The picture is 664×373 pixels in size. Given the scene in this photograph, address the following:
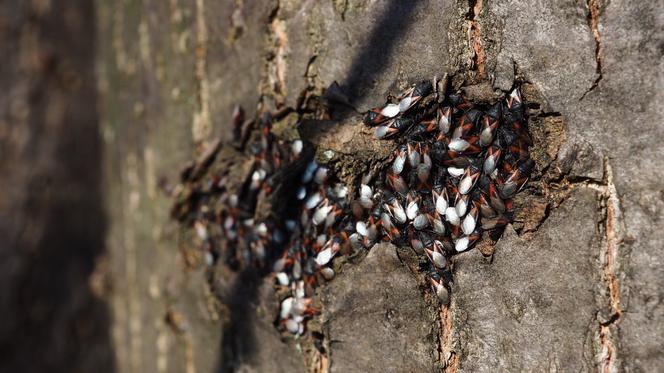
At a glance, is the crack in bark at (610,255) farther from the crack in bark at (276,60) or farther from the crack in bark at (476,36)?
the crack in bark at (276,60)

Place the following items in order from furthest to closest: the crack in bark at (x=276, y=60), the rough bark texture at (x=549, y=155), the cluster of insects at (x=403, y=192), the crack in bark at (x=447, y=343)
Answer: the crack in bark at (x=276, y=60) < the crack in bark at (x=447, y=343) < the cluster of insects at (x=403, y=192) < the rough bark texture at (x=549, y=155)

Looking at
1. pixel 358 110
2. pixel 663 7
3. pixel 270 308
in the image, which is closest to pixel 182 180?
pixel 270 308

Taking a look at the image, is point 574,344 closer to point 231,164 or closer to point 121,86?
point 231,164

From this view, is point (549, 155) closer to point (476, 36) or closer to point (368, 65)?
point (476, 36)

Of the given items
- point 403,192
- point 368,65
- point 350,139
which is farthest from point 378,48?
point 403,192

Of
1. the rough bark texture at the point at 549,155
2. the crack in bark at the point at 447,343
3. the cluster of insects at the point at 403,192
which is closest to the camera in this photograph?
the rough bark texture at the point at 549,155

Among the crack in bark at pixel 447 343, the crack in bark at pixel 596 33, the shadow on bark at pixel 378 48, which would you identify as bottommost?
the crack in bark at pixel 447 343

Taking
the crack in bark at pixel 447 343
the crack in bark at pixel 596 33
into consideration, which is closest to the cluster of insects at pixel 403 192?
the crack in bark at pixel 447 343
